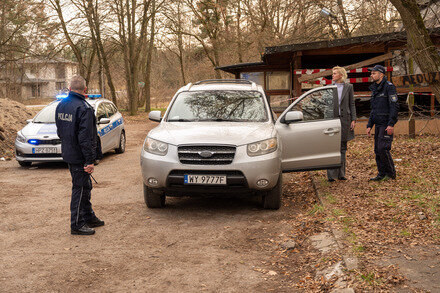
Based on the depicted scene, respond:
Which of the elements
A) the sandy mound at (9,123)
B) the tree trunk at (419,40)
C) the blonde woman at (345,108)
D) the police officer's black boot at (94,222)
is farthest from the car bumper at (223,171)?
the sandy mound at (9,123)

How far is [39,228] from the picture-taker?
6246 millimetres

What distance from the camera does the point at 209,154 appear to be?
6.35 m

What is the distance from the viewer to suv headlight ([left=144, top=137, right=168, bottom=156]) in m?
6.56

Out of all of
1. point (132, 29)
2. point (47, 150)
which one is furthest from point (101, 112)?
point (132, 29)

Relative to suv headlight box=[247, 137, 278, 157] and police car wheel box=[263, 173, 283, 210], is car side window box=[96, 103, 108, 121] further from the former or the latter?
suv headlight box=[247, 137, 278, 157]

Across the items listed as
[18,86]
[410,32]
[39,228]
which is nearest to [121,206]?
[39,228]

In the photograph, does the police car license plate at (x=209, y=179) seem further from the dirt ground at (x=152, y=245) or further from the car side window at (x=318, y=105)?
the car side window at (x=318, y=105)

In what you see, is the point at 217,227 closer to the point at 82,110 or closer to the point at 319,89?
the point at 82,110

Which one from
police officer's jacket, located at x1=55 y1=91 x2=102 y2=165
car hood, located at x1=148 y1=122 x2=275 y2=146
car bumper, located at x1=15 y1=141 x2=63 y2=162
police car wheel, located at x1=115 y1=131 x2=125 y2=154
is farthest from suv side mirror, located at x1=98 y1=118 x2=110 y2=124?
police officer's jacket, located at x1=55 y1=91 x2=102 y2=165

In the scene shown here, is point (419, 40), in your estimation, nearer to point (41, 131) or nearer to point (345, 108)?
point (345, 108)

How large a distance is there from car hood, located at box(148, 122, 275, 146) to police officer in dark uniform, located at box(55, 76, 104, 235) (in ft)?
3.75

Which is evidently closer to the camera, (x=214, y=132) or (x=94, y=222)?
(x=94, y=222)

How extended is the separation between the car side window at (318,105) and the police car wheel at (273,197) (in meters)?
1.65

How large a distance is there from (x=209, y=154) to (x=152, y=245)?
4.85ft
